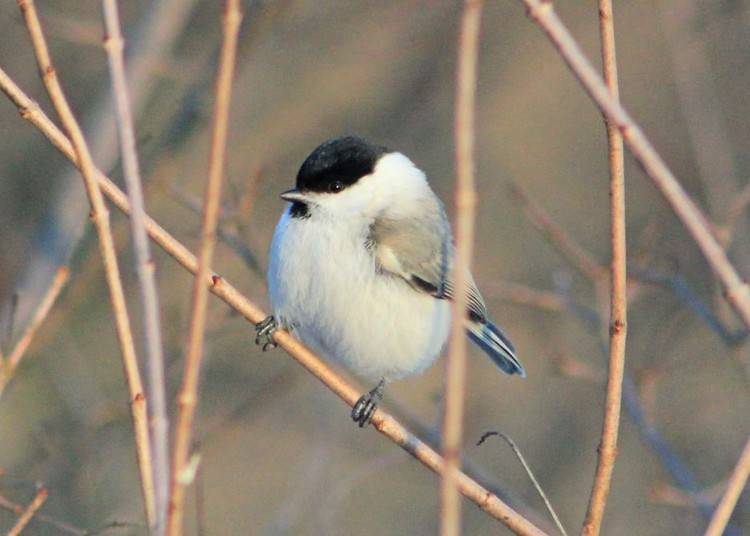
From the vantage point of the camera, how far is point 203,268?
1422mm

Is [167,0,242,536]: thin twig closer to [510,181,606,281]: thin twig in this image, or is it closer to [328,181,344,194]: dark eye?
A: [328,181,344,194]: dark eye

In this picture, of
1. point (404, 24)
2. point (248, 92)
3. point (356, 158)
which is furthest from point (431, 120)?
point (356, 158)

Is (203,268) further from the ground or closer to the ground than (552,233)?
closer to the ground

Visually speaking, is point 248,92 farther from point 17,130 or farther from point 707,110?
point 707,110

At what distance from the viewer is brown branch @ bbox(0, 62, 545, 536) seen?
1945mm

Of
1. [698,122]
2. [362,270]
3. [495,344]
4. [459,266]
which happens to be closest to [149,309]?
[459,266]

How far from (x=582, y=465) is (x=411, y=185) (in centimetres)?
276

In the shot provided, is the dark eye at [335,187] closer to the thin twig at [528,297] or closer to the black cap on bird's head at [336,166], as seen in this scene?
the black cap on bird's head at [336,166]

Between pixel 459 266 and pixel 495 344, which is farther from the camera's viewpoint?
pixel 495 344

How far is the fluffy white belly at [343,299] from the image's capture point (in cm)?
304

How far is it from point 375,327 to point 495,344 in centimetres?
51

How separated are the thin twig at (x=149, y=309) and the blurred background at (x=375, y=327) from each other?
1.41 metres

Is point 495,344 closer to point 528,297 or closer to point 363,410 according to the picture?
point 528,297

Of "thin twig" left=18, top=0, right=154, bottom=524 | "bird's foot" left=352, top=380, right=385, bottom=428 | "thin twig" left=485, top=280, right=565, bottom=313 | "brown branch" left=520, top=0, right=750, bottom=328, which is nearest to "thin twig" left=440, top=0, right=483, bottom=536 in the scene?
"brown branch" left=520, top=0, right=750, bottom=328
